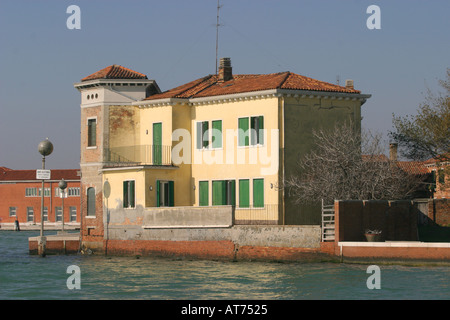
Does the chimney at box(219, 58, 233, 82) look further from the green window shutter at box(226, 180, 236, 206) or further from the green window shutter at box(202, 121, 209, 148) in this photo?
the green window shutter at box(226, 180, 236, 206)

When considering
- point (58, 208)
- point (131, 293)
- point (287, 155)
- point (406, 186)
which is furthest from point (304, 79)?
point (58, 208)

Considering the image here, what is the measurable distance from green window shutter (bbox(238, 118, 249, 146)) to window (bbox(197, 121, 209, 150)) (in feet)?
6.32

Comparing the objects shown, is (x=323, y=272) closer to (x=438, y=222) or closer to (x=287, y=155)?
(x=287, y=155)

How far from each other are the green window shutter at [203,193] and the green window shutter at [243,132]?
9.00 ft

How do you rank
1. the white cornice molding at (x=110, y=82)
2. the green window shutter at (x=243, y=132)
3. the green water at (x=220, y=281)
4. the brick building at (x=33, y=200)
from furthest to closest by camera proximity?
the brick building at (x=33, y=200) → the white cornice molding at (x=110, y=82) → the green window shutter at (x=243, y=132) → the green water at (x=220, y=281)

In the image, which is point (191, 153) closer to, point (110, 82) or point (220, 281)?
point (110, 82)

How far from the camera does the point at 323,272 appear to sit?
2697 centimetres

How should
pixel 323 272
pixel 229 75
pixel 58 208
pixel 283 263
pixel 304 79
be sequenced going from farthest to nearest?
pixel 58 208, pixel 229 75, pixel 304 79, pixel 283 263, pixel 323 272

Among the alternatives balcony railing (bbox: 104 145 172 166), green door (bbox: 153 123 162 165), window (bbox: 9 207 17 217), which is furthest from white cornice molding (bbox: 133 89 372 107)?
window (bbox: 9 207 17 217)

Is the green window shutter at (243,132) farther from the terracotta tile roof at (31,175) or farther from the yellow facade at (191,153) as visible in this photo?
the terracotta tile roof at (31,175)

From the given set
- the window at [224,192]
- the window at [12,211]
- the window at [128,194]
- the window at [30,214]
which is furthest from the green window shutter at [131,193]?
the window at [12,211]

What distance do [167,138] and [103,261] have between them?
663cm

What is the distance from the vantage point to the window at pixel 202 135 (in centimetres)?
3728

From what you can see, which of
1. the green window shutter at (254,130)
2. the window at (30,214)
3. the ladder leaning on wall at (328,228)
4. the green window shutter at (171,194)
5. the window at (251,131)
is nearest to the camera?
the ladder leaning on wall at (328,228)
